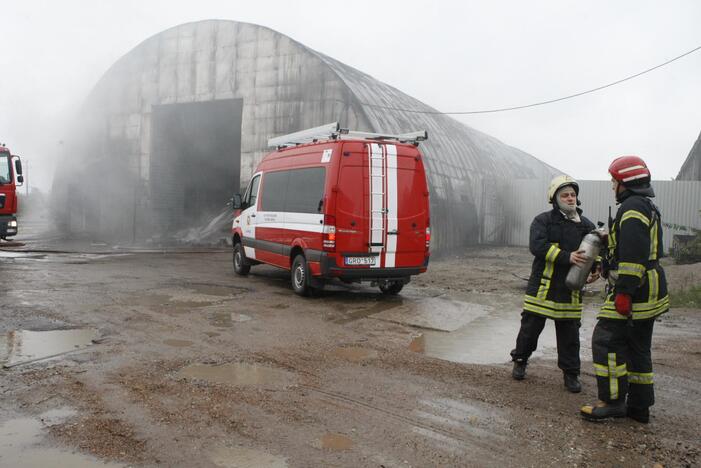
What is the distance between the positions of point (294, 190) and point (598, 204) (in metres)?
16.0

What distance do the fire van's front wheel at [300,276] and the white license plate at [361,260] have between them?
2.40 feet

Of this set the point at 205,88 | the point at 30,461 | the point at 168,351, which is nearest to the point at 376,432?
the point at 30,461

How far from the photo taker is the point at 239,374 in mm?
4734

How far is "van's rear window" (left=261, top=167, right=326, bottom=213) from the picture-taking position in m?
8.58

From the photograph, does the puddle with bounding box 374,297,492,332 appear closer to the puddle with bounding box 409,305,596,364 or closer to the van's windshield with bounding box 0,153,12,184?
the puddle with bounding box 409,305,596,364

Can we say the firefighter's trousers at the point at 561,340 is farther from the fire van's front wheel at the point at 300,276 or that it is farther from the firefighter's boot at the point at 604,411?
the fire van's front wheel at the point at 300,276

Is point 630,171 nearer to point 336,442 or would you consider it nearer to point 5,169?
point 336,442

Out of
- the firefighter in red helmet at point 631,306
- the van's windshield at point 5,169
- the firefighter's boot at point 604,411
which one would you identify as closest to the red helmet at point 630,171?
the firefighter in red helmet at point 631,306

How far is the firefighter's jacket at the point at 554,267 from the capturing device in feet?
15.1

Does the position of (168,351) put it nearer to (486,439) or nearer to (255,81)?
(486,439)

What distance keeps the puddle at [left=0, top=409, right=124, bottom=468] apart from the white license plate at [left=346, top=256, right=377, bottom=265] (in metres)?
5.04

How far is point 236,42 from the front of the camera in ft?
62.4

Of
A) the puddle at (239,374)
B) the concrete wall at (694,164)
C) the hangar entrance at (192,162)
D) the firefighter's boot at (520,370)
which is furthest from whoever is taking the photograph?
the concrete wall at (694,164)

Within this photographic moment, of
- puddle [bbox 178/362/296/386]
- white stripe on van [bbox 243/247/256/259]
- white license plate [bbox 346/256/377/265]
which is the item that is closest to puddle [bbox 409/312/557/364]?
puddle [bbox 178/362/296/386]
